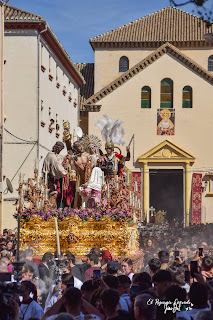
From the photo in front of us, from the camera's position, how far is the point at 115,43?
186 ft

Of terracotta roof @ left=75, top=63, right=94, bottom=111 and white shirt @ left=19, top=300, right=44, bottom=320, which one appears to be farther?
terracotta roof @ left=75, top=63, right=94, bottom=111

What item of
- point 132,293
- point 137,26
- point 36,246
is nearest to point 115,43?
point 137,26

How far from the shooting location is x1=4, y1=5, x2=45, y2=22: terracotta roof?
3394 cm

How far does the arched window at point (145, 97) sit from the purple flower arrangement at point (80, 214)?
32747 mm

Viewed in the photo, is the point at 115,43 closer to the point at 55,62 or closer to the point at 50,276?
the point at 55,62

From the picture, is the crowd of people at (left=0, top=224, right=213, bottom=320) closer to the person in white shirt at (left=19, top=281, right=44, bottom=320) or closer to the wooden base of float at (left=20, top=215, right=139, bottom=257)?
the person in white shirt at (left=19, top=281, right=44, bottom=320)

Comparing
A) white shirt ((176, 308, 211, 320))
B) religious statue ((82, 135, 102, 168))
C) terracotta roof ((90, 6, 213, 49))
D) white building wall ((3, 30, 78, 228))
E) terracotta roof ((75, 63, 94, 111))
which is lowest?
white shirt ((176, 308, 211, 320))

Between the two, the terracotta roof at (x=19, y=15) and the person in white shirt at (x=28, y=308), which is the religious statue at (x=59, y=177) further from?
the terracotta roof at (x=19, y=15)

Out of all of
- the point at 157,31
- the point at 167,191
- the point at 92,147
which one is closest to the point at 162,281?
the point at 92,147

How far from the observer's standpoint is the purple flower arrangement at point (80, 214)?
1658 cm

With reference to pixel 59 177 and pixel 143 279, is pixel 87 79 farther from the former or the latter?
pixel 143 279

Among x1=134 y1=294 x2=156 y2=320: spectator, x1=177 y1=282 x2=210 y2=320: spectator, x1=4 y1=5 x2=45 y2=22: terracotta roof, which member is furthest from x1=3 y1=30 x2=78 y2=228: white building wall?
x1=134 y1=294 x2=156 y2=320: spectator

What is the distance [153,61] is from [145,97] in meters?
Result: 2.32

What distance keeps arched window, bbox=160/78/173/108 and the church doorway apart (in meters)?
4.19
